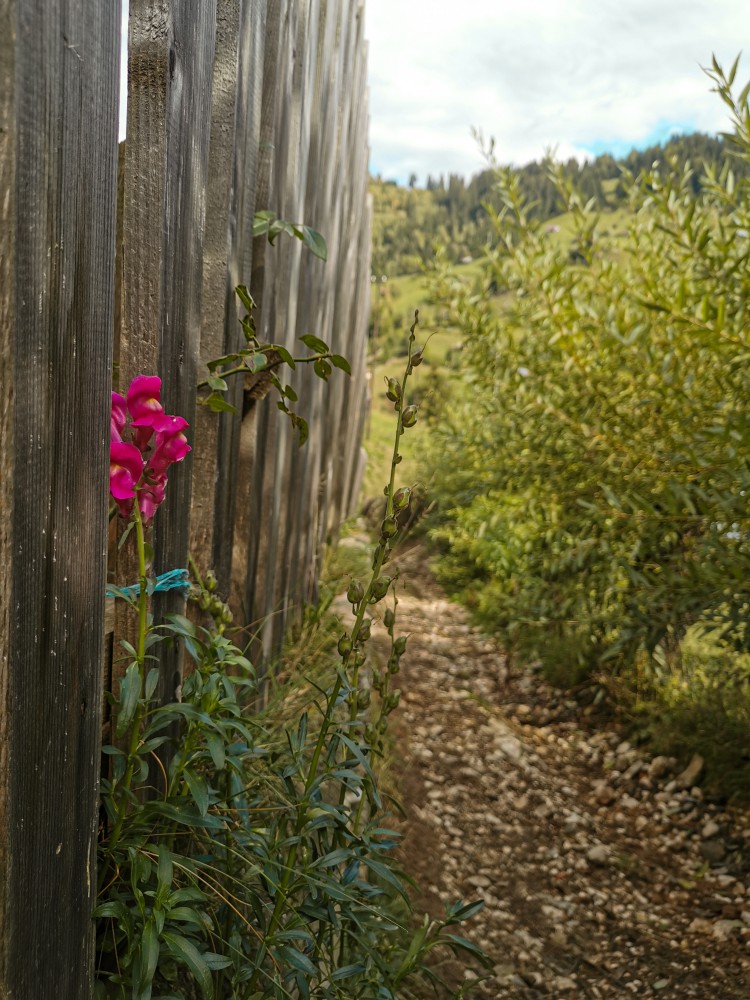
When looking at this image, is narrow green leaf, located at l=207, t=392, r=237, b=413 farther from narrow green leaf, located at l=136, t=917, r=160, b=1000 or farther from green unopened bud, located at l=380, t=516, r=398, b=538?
narrow green leaf, located at l=136, t=917, r=160, b=1000

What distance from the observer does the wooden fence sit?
786mm

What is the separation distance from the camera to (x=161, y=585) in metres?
1.41

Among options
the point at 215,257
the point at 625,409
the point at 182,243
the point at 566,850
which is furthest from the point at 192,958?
the point at 625,409

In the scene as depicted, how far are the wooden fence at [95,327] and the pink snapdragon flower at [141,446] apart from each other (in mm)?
121

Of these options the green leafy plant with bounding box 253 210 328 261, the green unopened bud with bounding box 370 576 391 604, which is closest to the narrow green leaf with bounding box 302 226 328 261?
the green leafy plant with bounding box 253 210 328 261

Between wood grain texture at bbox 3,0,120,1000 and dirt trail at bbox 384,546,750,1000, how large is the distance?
87cm

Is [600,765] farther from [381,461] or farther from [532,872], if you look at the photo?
[381,461]

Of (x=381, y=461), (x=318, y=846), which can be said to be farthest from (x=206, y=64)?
(x=381, y=461)

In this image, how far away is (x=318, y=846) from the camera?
1.45 meters

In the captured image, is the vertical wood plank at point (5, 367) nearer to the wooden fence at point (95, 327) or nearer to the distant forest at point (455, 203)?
the wooden fence at point (95, 327)

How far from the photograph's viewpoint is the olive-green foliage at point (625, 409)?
264 centimetres

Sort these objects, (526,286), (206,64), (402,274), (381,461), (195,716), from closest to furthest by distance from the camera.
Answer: (195,716) < (206,64) < (526,286) < (381,461) < (402,274)

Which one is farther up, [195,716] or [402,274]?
[402,274]

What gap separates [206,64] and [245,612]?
4.42 feet
